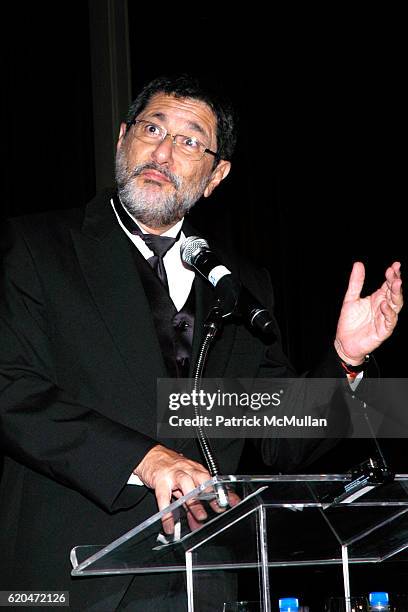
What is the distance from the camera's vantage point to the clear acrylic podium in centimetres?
118

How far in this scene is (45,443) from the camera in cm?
151

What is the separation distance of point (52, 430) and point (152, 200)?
0.69 metres

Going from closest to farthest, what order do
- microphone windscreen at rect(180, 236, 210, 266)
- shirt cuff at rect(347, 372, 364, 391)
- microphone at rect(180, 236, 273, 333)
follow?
microphone at rect(180, 236, 273, 333)
microphone windscreen at rect(180, 236, 210, 266)
shirt cuff at rect(347, 372, 364, 391)

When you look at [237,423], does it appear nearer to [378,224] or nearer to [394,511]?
[394,511]

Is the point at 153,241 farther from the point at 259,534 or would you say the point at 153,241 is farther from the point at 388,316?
the point at 259,534

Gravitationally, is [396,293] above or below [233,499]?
above

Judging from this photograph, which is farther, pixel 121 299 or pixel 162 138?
pixel 162 138

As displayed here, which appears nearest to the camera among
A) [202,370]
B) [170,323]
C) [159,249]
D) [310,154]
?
[202,370]

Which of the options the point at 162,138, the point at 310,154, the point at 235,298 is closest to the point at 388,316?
the point at 235,298

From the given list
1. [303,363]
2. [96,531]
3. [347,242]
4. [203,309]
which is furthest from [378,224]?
[96,531]

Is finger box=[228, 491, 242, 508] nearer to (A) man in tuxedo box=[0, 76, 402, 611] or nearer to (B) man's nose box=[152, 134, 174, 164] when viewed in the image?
(A) man in tuxedo box=[0, 76, 402, 611]

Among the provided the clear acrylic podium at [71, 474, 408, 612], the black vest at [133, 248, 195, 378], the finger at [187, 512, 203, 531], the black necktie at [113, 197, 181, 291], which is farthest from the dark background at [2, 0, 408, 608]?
the finger at [187, 512, 203, 531]

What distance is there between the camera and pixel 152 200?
6.70ft

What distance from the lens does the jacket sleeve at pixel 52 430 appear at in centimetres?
146
